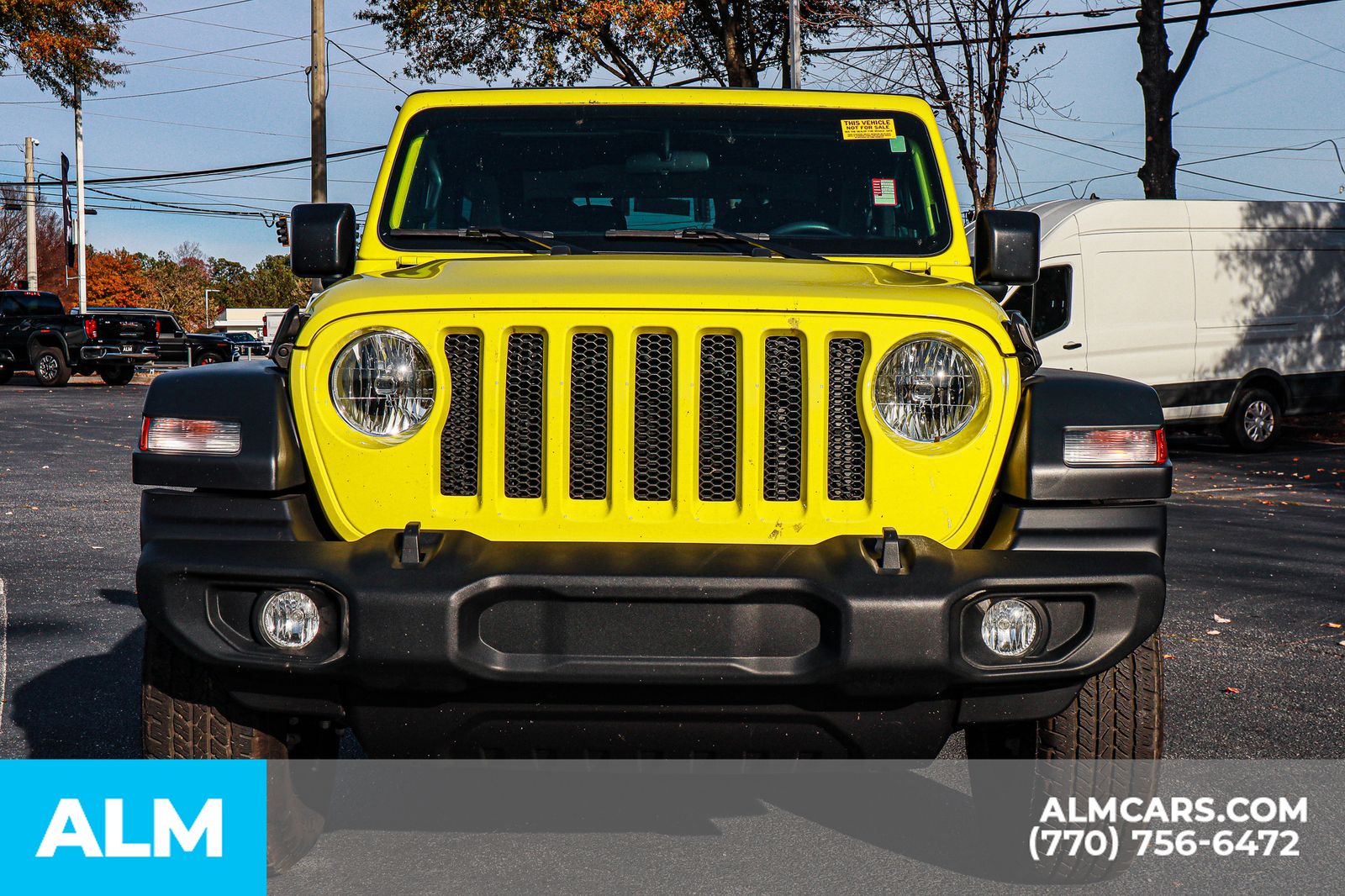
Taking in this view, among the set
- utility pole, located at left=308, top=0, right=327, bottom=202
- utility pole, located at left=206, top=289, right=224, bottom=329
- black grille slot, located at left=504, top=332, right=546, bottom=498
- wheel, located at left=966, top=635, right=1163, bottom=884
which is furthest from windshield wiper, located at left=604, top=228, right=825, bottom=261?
utility pole, located at left=206, top=289, right=224, bottom=329

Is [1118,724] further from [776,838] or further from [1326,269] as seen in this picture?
[1326,269]

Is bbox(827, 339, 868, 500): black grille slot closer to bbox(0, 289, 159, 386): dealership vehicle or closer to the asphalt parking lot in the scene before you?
the asphalt parking lot

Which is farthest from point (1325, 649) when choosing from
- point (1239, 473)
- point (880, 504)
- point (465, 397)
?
point (1239, 473)

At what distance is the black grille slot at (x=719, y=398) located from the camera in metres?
2.92

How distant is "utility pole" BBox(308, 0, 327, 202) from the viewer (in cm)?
2448

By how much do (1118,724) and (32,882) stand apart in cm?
248

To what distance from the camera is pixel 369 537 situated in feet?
9.28

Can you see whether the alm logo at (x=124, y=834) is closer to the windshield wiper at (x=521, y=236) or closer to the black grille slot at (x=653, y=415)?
the black grille slot at (x=653, y=415)

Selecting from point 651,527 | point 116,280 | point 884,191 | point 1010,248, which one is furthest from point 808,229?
point 116,280

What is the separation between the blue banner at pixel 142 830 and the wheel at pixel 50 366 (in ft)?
87.1

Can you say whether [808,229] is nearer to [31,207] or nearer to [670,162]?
[670,162]

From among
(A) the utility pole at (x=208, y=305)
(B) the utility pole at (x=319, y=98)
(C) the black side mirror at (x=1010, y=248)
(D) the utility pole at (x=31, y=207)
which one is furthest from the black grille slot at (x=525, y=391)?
(A) the utility pole at (x=208, y=305)

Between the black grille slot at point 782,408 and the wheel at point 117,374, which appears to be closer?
the black grille slot at point 782,408

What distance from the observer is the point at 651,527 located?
2.91 metres
